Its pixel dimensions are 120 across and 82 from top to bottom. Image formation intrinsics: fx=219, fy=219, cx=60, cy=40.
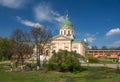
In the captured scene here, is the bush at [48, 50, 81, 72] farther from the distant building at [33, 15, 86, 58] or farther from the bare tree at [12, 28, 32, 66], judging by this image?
the distant building at [33, 15, 86, 58]

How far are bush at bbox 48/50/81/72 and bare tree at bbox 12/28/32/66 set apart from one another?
1130cm

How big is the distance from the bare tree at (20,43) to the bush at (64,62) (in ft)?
37.1

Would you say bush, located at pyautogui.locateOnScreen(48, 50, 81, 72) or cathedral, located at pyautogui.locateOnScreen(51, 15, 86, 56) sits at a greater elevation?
cathedral, located at pyautogui.locateOnScreen(51, 15, 86, 56)

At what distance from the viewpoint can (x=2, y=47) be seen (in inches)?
2744

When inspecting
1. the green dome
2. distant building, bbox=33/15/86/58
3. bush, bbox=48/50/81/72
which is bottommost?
bush, bbox=48/50/81/72

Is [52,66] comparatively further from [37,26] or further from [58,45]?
[58,45]

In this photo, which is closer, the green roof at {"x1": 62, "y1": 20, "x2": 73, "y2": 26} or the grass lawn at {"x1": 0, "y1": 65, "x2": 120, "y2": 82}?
the grass lawn at {"x1": 0, "y1": 65, "x2": 120, "y2": 82}

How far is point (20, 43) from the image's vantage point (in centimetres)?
4406

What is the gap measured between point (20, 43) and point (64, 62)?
15.7 meters

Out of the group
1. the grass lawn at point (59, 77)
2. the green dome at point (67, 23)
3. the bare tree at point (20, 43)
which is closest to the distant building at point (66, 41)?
the green dome at point (67, 23)

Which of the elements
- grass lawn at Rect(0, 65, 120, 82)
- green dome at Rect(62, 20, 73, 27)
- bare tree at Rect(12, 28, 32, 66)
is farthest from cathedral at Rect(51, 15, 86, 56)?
grass lawn at Rect(0, 65, 120, 82)

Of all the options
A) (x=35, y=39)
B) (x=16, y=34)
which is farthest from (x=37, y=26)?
(x=16, y=34)

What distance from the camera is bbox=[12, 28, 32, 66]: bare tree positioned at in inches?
1663

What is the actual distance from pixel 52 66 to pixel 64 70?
205cm
